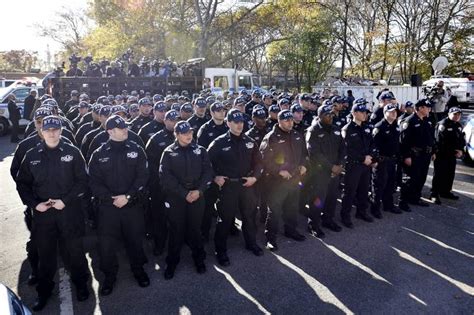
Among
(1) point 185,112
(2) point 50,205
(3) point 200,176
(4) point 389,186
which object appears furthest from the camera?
(1) point 185,112

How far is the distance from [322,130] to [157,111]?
271 cm

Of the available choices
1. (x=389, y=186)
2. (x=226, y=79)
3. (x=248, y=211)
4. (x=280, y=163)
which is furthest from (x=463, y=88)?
(x=248, y=211)

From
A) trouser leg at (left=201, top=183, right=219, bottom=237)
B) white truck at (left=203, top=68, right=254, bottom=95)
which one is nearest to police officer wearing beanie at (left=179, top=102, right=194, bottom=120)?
trouser leg at (left=201, top=183, right=219, bottom=237)

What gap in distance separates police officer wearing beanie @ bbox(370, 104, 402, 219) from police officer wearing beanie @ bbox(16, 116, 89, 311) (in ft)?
15.6

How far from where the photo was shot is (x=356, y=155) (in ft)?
20.1

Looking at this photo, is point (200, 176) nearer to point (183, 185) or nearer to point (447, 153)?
point (183, 185)

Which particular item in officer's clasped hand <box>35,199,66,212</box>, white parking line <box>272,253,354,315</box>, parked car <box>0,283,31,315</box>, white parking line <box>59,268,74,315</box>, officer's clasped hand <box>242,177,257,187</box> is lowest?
white parking line <box>59,268,74,315</box>

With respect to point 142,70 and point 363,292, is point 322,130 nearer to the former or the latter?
point 363,292

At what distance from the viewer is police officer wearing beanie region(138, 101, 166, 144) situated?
251 inches

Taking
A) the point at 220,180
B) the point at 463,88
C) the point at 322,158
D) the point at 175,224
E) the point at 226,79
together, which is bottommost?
the point at 175,224

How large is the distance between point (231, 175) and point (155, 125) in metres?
2.11

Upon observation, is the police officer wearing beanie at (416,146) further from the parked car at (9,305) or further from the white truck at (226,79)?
the white truck at (226,79)

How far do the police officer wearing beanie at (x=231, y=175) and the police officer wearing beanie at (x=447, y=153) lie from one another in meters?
4.20

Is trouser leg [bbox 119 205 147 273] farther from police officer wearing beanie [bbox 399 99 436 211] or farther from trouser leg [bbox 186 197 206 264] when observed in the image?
police officer wearing beanie [bbox 399 99 436 211]
